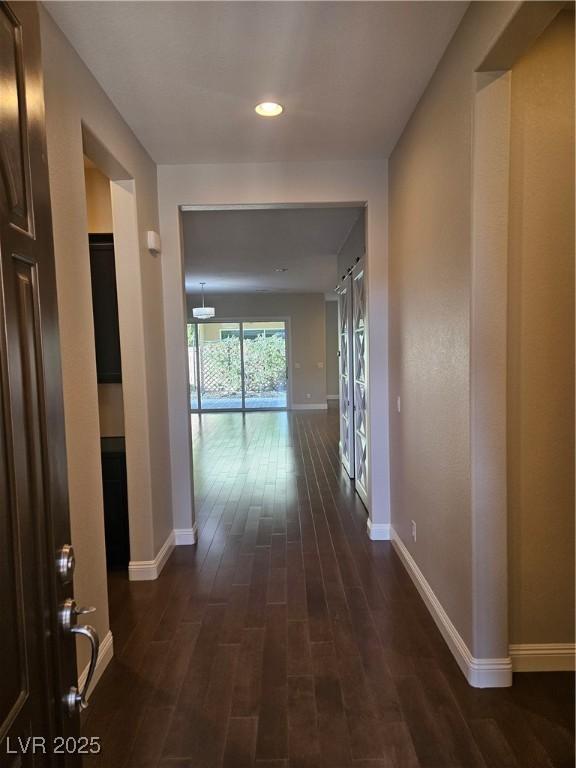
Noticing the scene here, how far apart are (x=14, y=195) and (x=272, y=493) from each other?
4368 millimetres

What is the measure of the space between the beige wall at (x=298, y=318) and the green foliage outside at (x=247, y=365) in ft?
1.24

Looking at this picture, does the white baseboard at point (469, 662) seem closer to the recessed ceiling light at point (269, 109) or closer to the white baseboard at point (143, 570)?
the white baseboard at point (143, 570)

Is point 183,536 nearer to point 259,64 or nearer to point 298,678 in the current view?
point 298,678

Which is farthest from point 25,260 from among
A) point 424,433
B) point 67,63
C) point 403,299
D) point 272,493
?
point 272,493

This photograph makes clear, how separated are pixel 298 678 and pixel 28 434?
1.80 meters

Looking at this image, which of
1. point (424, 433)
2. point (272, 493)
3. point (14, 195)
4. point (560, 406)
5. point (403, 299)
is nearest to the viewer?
point (14, 195)

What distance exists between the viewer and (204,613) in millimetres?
2674

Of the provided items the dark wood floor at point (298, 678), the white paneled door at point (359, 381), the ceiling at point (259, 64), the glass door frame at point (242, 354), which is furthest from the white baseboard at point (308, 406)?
the ceiling at point (259, 64)

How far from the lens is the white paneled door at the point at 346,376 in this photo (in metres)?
5.17

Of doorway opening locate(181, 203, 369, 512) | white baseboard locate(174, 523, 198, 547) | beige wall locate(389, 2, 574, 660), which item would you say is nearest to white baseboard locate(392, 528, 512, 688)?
beige wall locate(389, 2, 574, 660)

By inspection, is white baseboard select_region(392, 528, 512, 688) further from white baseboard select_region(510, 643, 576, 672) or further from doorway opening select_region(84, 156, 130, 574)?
doorway opening select_region(84, 156, 130, 574)

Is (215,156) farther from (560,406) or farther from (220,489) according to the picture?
(220,489)

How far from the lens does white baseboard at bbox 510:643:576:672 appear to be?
2.07 metres

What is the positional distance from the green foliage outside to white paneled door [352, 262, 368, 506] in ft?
21.7
